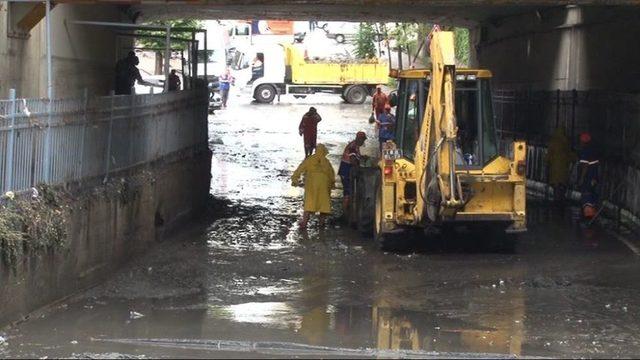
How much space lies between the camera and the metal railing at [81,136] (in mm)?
10648

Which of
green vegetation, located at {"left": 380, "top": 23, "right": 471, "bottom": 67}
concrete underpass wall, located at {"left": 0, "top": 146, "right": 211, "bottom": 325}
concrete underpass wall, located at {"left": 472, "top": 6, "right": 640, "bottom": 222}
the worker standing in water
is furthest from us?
green vegetation, located at {"left": 380, "top": 23, "right": 471, "bottom": 67}

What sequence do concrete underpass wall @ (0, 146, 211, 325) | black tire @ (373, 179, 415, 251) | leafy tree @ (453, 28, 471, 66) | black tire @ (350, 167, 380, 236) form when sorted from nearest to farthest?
concrete underpass wall @ (0, 146, 211, 325) → black tire @ (373, 179, 415, 251) → black tire @ (350, 167, 380, 236) → leafy tree @ (453, 28, 471, 66)

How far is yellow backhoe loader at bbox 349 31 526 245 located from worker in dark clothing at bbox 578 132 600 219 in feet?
12.1

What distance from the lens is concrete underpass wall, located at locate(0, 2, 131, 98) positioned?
1369 cm

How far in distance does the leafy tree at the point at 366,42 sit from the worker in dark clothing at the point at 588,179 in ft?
117

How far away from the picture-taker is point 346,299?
12008 millimetres

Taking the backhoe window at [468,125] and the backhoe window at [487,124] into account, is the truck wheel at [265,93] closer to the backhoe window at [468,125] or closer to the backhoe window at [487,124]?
the backhoe window at [468,125]

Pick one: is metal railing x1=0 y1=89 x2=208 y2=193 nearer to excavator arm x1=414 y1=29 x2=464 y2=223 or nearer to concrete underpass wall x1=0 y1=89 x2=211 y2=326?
concrete underpass wall x1=0 y1=89 x2=211 y2=326

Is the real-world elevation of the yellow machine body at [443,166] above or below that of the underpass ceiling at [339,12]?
below

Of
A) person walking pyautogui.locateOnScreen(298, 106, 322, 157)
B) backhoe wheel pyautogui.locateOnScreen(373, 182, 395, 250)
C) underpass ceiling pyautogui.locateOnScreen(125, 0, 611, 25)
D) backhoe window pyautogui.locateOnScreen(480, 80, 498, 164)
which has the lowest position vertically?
backhoe wheel pyautogui.locateOnScreen(373, 182, 395, 250)

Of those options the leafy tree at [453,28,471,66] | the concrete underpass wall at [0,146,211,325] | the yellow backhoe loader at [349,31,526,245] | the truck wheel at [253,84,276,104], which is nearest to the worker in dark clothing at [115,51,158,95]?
the concrete underpass wall at [0,146,211,325]

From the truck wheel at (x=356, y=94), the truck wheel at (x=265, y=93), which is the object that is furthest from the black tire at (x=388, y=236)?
the truck wheel at (x=265, y=93)

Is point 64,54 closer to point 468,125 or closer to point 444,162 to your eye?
point 468,125

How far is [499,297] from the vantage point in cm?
1211
